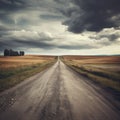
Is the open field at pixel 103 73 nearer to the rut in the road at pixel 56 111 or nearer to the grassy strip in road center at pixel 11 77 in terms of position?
the rut in the road at pixel 56 111

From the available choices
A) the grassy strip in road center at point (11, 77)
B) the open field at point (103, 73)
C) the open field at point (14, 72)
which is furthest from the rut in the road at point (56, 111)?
the open field at point (103, 73)

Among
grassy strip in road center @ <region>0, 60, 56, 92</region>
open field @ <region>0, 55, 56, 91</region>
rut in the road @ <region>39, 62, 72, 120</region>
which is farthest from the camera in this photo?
open field @ <region>0, 55, 56, 91</region>

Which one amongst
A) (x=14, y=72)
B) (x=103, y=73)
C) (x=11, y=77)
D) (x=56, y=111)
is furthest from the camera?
(x=14, y=72)

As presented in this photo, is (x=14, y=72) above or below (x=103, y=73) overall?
below

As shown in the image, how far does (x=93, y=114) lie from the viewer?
24.5ft

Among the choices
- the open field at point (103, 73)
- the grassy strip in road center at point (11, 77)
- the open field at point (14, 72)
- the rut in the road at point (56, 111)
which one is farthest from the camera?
the open field at point (103, 73)

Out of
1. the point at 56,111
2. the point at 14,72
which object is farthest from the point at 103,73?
the point at 56,111

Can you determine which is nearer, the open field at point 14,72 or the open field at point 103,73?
the open field at point 14,72

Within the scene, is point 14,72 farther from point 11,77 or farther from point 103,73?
point 103,73

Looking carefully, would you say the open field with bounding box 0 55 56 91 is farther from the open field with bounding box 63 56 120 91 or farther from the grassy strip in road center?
the open field with bounding box 63 56 120 91

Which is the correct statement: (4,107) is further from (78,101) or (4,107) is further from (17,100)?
(78,101)

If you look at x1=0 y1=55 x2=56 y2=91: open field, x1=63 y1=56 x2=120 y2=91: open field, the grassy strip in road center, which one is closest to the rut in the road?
the grassy strip in road center

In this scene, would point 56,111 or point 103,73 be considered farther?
point 103,73

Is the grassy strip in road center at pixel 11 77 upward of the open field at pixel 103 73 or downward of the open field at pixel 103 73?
downward
